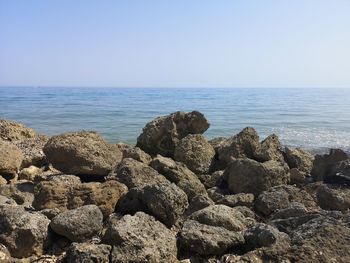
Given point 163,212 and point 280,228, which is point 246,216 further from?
point 163,212

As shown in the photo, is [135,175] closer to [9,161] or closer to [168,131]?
[9,161]

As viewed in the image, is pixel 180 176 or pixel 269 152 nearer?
pixel 180 176

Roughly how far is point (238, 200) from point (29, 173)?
11.5ft

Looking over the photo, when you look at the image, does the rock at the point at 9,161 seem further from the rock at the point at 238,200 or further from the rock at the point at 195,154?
the rock at the point at 238,200

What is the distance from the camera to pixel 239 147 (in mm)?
8031

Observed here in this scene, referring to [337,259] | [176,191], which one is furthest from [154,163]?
[337,259]

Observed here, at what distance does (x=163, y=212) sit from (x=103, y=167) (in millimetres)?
1926

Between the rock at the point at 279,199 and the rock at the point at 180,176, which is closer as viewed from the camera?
the rock at the point at 279,199

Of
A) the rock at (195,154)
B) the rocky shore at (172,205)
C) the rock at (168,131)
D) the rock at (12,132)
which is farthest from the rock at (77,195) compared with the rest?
the rock at (12,132)

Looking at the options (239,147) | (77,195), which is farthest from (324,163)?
(77,195)

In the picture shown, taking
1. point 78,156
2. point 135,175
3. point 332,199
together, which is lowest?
point 332,199

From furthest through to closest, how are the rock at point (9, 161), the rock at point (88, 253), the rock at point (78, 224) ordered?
the rock at point (9, 161), the rock at point (78, 224), the rock at point (88, 253)

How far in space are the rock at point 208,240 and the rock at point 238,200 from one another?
1.58 m

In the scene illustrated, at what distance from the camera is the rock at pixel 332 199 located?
6107mm
